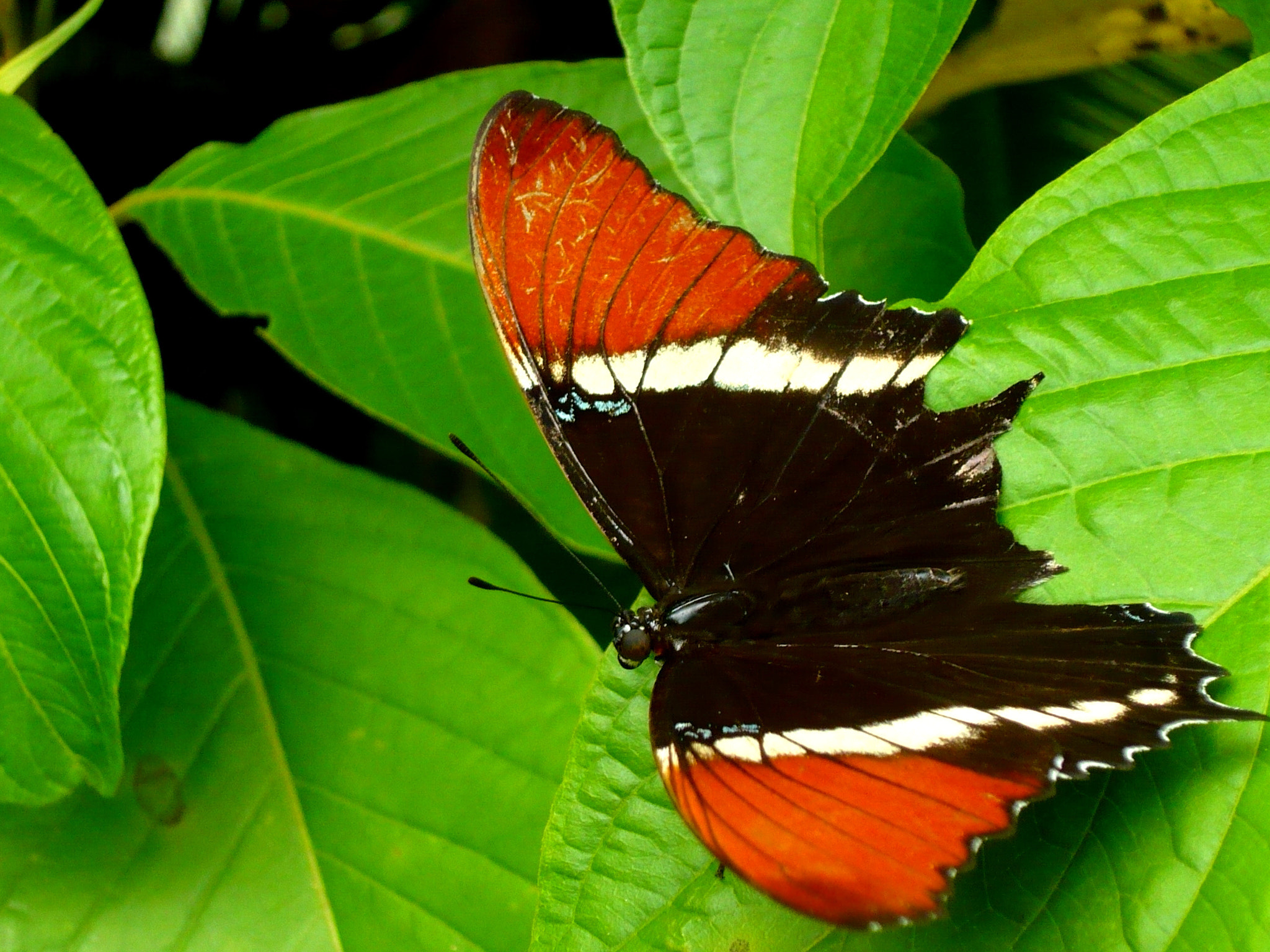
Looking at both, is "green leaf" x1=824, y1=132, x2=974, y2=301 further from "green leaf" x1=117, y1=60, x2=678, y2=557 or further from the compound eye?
the compound eye

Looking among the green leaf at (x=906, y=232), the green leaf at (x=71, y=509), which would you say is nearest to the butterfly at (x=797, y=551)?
the green leaf at (x=906, y=232)

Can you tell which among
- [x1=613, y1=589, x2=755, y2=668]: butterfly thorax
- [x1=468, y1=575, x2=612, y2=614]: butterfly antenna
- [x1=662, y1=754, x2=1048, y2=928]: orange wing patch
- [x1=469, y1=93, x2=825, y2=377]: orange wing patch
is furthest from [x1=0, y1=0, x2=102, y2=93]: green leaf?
[x1=662, y1=754, x2=1048, y2=928]: orange wing patch

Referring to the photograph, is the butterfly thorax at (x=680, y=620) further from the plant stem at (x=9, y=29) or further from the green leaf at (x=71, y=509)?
the plant stem at (x=9, y=29)

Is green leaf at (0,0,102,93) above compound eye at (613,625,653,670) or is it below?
above

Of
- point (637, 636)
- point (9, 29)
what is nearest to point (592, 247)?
point (637, 636)

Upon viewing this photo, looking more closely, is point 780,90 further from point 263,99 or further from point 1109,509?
point 263,99
